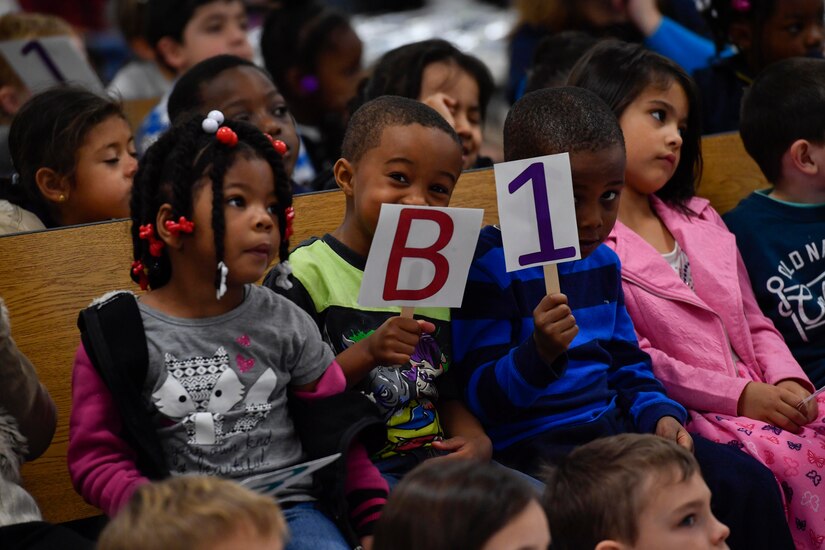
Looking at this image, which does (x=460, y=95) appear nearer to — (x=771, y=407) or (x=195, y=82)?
(x=195, y=82)

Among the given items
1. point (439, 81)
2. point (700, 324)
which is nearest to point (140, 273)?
point (700, 324)

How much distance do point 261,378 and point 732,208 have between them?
1.79 meters

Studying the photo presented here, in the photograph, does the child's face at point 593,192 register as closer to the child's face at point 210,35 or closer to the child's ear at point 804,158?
the child's ear at point 804,158

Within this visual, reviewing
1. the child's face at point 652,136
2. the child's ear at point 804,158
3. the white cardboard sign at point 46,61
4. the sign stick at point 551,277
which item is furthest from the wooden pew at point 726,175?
the white cardboard sign at point 46,61

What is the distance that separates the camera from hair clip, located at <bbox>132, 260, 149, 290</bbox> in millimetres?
2168

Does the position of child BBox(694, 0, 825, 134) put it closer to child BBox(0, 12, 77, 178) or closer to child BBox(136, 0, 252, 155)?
child BBox(136, 0, 252, 155)

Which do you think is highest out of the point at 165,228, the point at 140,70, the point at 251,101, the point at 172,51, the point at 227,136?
the point at 227,136

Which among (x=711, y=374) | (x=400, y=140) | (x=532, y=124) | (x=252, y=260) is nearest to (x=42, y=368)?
(x=252, y=260)

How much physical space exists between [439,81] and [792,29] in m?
1.21

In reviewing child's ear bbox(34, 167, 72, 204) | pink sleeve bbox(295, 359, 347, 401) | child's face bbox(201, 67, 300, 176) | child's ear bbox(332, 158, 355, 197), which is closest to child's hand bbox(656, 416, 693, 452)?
pink sleeve bbox(295, 359, 347, 401)

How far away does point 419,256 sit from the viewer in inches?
87.7

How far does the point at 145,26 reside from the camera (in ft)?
16.2

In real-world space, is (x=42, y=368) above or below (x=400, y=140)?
below

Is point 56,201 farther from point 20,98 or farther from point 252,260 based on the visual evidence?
point 20,98
